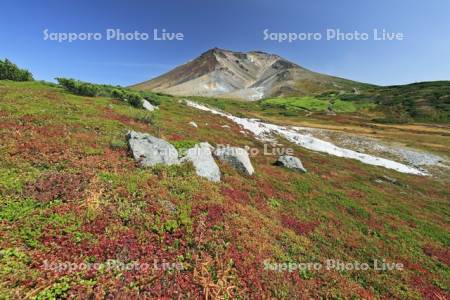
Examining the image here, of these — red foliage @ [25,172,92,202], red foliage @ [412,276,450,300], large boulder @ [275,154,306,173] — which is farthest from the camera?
large boulder @ [275,154,306,173]

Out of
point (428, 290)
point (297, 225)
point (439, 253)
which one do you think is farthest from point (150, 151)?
point (439, 253)

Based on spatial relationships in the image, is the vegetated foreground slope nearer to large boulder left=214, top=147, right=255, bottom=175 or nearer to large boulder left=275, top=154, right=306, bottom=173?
large boulder left=214, top=147, right=255, bottom=175

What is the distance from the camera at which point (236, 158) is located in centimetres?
1942

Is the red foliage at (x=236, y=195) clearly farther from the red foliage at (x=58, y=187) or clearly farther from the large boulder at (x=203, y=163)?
the red foliage at (x=58, y=187)

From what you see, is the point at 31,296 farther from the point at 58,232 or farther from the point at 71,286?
the point at 58,232

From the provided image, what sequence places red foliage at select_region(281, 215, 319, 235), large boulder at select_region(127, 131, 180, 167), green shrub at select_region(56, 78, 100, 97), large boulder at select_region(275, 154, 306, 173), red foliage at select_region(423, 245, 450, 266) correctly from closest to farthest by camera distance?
red foliage at select_region(281, 215, 319, 235) < red foliage at select_region(423, 245, 450, 266) < large boulder at select_region(127, 131, 180, 167) < large boulder at select_region(275, 154, 306, 173) < green shrub at select_region(56, 78, 100, 97)

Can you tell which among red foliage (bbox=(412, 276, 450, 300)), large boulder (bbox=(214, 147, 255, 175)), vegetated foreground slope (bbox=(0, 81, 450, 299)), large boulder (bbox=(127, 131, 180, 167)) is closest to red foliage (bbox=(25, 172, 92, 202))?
vegetated foreground slope (bbox=(0, 81, 450, 299))

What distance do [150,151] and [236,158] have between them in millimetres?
6785

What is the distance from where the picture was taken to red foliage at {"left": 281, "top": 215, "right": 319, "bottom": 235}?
43.6 ft

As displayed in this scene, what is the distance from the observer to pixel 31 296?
636cm

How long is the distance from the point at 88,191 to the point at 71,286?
14.4ft

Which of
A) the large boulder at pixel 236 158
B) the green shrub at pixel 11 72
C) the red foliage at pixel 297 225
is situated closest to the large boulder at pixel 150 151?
the large boulder at pixel 236 158

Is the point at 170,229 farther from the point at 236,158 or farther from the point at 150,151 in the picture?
the point at 236,158

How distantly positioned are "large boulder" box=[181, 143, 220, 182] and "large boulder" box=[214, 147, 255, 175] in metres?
2.47
